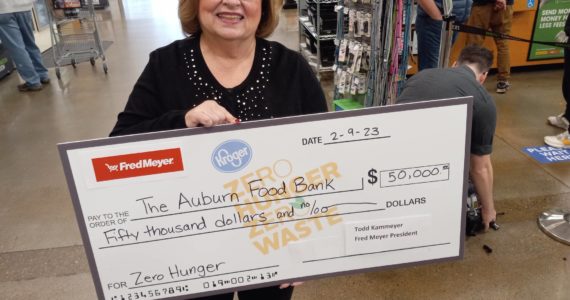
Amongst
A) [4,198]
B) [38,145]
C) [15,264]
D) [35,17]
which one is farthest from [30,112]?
[35,17]

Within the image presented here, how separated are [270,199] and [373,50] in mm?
2378

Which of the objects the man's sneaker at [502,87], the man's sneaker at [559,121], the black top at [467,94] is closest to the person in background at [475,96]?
the black top at [467,94]

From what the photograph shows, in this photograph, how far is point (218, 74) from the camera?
1.24m

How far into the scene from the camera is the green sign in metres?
5.00

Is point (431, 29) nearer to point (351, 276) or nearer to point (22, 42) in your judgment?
point (351, 276)

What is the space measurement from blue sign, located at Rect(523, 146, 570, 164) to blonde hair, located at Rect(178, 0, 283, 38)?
115 inches

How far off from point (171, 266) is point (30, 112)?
179 inches

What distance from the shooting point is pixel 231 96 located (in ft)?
4.02

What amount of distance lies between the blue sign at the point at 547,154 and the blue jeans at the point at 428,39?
1.03m

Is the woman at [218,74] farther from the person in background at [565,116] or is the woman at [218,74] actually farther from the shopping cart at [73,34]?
the shopping cart at [73,34]

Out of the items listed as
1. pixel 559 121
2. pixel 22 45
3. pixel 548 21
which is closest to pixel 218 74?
pixel 559 121

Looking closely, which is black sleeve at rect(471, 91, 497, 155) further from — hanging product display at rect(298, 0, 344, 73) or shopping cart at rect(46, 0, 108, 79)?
shopping cart at rect(46, 0, 108, 79)

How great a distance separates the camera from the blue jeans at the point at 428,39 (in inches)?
148

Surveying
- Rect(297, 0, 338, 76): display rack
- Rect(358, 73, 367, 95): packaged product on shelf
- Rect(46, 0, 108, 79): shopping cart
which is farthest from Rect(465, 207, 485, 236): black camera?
Rect(46, 0, 108, 79): shopping cart
